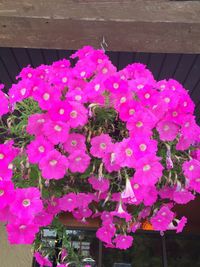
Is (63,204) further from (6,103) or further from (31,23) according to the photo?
(31,23)

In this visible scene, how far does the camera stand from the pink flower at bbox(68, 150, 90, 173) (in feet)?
4.80

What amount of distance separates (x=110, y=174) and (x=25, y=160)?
13.5 inches

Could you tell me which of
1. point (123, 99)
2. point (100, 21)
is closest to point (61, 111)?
point (123, 99)

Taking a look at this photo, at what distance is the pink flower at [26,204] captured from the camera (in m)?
1.35

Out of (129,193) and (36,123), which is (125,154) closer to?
(129,193)

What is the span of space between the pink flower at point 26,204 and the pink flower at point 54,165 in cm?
8

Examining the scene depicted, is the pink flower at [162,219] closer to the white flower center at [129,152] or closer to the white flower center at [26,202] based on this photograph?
the white flower center at [129,152]

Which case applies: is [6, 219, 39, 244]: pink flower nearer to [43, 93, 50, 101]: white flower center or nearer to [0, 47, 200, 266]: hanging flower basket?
[0, 47, 200, 266]: hanging flower basket

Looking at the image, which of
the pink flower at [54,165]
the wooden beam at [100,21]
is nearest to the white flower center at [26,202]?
the pink flower at [54,165]

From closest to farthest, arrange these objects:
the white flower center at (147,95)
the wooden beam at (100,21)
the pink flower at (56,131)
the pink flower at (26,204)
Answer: the pink flower at (26,204) → the pink flower at (56,131) → the white flower center at (147,95) → the wooden beam at (100,21)

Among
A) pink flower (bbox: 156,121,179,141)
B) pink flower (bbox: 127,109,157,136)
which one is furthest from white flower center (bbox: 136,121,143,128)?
pink flower (bbox: 156,121,179,141)

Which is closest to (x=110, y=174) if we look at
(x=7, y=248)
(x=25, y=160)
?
(x=25, y=160)

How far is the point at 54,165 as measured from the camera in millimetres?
1436

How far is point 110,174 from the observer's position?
165 cm
